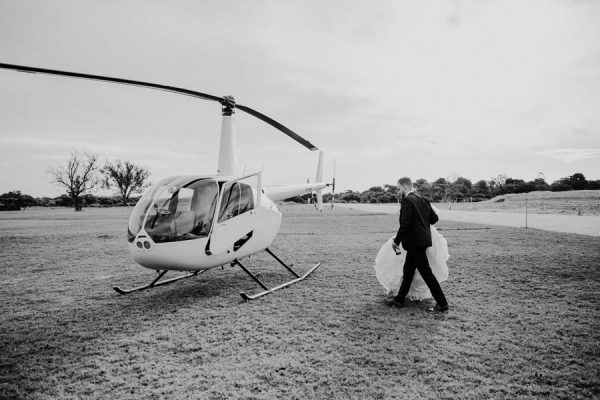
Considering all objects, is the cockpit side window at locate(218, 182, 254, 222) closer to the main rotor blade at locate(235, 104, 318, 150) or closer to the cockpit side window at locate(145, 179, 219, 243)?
the cockpit side window at locate(145, 179, 219, 243)

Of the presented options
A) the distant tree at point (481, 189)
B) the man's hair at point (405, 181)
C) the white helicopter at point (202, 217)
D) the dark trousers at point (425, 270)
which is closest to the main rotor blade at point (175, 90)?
the white helicopter at point (202, 217)

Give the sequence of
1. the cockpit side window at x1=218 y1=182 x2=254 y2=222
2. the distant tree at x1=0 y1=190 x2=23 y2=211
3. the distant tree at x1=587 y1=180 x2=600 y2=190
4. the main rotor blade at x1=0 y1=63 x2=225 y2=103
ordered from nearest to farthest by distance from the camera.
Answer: the main rotor blade at x1=0 y1=63 x2=225 y2=103 → the cockpit side window at x1=218 y1=182 x2=254 y2=222 → the distant tree at x1=0 y1=190 x2=23 y2=211 → the distant tree at x1=587 y1=180 x2=600 y2=190

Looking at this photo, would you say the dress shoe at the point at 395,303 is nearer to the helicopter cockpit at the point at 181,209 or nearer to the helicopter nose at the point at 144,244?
the helicopter cockpit at the point at 181,209

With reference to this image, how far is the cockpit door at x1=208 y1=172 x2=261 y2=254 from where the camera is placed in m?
6.32

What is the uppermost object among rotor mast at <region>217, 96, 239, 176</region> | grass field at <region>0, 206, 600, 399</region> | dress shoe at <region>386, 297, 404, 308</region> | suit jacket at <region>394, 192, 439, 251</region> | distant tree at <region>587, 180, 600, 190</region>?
distant tree at <region>587, 180, 600, 190</region>

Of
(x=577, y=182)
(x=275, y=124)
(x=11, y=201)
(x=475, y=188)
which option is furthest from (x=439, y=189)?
(x=275, y=124)

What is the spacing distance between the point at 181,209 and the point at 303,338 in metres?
3.17

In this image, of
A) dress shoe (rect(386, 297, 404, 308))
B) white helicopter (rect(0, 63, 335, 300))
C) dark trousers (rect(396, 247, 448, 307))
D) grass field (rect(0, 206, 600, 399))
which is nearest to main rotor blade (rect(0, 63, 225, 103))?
white helicopter (rect(0, 63, 335, 300))

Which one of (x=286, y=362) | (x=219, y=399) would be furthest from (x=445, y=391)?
(x=219, y=399)

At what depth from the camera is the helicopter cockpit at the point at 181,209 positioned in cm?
579

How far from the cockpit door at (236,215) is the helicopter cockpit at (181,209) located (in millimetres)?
19

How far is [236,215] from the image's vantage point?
22.1ft

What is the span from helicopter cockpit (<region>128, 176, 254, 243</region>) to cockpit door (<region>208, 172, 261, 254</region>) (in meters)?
0.02

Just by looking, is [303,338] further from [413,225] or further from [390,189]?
[390,189]
